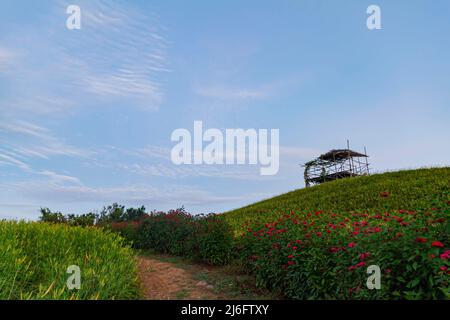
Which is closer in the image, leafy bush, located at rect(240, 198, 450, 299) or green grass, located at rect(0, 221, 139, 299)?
leafy bush, located at rect(240, 198, 450, 299)

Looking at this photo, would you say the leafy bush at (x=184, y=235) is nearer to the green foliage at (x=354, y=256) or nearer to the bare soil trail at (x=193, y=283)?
the bare soil trail at (x=193, y=283)

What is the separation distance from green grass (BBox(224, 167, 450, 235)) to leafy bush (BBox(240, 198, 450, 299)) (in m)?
7.56

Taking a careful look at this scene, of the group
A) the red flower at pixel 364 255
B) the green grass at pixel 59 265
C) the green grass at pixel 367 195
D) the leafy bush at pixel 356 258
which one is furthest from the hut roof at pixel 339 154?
the red flower at pixel 364 255

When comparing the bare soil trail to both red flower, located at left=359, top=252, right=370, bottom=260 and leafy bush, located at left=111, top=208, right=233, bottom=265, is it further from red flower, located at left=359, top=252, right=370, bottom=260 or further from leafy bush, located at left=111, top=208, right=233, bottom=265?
→ red flower, located at left=359, top=252, right=370, bottom=260

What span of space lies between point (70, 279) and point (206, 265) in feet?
16.5

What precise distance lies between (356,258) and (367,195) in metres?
14.7

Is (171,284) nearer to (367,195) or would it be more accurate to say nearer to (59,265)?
(59,265)

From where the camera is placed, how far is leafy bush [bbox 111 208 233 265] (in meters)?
10.3

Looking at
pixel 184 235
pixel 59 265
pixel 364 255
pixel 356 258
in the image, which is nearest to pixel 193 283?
pixel 59 265

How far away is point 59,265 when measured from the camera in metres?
6.90

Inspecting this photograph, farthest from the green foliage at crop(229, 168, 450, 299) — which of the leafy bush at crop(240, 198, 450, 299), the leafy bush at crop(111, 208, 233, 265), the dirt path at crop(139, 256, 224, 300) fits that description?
the dirt path at crop(139, 256, 224, 300)
